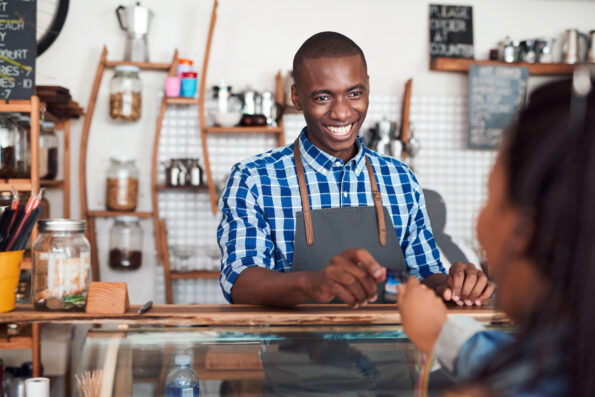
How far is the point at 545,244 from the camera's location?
65cm

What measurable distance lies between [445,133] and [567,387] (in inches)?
150

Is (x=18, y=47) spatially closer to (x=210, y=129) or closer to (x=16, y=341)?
(x=210, y=129)

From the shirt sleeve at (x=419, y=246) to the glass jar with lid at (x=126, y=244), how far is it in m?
2.37

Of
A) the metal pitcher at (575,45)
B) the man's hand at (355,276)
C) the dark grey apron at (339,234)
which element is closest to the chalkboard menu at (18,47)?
the dark grey apron at (339,234)

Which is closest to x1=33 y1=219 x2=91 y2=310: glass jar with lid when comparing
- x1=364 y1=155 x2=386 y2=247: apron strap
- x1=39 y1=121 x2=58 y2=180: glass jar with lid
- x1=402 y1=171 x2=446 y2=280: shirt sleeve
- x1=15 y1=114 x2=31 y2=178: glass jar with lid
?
x1=364 y1=155 x2=386 y2=247: apron strap

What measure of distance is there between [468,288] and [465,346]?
68 cm

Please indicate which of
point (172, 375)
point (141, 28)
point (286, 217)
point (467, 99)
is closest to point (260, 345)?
point (172, 375)

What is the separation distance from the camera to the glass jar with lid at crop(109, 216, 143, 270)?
389 cm

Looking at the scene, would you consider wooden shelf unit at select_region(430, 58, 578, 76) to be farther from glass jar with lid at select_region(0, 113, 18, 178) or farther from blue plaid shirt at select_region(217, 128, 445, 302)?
glass jar with lid at select_region(0, 113, 18, 178)

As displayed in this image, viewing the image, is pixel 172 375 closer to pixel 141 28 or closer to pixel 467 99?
pixel 141 28

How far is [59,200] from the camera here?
4.01 m

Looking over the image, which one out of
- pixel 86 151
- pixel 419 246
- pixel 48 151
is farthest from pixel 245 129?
pixel 419 246

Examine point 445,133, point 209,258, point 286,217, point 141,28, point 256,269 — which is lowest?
point 209,258

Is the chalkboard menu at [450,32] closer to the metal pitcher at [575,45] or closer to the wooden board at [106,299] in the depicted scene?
the metal pitcher at [575,45]
